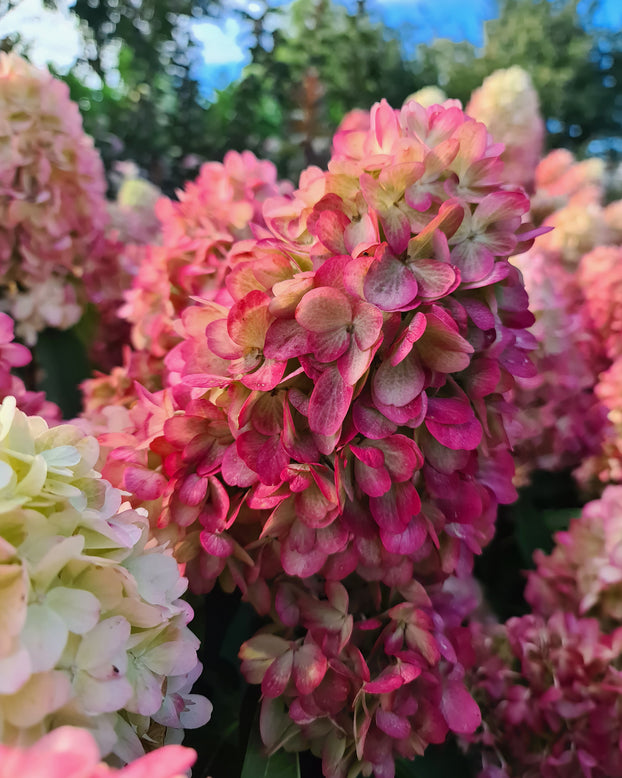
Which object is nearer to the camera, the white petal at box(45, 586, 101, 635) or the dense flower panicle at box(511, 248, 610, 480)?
the white petal at box(45, 586, 101, 635)

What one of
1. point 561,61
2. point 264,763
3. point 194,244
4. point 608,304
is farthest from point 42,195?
point 561,61

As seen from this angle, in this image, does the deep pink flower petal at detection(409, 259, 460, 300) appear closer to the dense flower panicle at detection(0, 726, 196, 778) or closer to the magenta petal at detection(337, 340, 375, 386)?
the magenta petal at detection(337, 340, 375, 386)

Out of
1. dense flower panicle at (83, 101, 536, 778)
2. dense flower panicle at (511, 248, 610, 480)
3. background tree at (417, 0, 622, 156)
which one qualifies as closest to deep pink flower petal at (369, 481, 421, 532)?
dense flower panicle at (83, 101, 536, 778)

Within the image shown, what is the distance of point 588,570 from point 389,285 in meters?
0.29

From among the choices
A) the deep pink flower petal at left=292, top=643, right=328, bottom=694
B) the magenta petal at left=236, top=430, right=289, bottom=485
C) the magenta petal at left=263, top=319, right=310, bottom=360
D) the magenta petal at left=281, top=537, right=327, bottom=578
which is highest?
the magenta petal at left=263, top=319, right=310, bottom=360

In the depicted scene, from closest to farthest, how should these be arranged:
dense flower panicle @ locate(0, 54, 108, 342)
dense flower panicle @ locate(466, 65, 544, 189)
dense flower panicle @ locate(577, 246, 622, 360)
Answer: dense flower panicle @ locate(0, 54, 108, 342) → dense flower panicle @ locate(577, 246, 622, 360) → dense flower panicle @ locate(466, 65, 544, 189)

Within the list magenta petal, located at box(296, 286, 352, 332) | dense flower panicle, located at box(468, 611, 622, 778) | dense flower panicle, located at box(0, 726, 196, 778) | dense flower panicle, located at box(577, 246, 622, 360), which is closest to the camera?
dense flower panicle, located at box(0, 726, 196, 778)

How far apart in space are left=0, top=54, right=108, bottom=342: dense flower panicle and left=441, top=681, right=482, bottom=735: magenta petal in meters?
0.42

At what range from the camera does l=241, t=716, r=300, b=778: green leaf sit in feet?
1.03

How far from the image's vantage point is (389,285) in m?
0.28

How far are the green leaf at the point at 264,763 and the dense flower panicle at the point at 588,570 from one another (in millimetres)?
226

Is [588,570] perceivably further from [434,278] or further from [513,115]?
[513,115]

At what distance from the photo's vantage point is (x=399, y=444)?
281mm

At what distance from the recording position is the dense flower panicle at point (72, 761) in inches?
5.7
